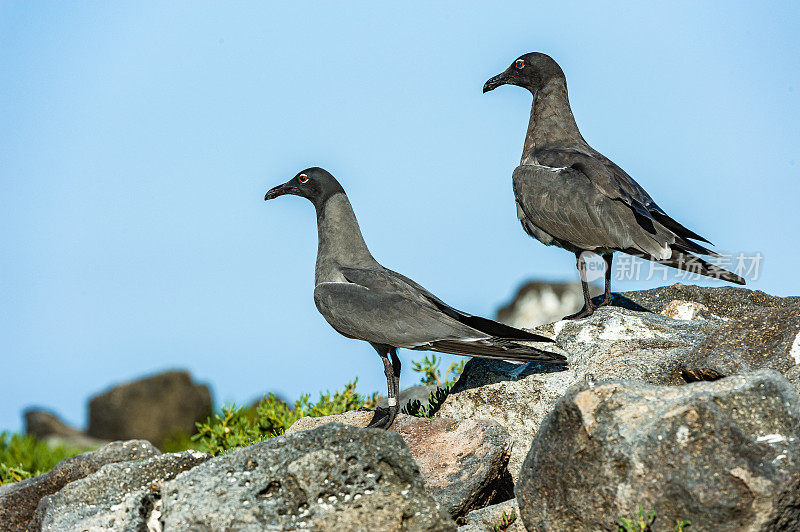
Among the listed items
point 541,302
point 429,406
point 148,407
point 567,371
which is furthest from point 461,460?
point 148,407

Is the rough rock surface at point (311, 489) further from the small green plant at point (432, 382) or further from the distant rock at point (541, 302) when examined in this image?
the distant rock at point (541, 302)

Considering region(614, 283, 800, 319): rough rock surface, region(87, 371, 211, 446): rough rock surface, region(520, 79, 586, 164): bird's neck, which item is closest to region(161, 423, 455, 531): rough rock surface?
region(614, 283, 800, 319): rough rock surface

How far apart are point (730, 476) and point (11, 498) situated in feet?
19.4

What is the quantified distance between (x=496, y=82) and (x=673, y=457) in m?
7.23

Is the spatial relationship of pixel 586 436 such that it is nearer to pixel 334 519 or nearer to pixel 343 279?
pixel 334 519

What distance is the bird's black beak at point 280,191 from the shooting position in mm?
9375

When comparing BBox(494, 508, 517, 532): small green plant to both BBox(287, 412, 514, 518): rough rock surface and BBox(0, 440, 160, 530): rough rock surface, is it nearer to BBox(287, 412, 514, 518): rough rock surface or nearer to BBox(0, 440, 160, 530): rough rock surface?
BBox(287, 412, 514, 518): rough rock surface

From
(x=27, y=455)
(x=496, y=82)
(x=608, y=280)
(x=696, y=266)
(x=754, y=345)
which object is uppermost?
(x=496, y=82)

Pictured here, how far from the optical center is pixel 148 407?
23.5 metres

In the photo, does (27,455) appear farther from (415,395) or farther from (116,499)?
(116,499)

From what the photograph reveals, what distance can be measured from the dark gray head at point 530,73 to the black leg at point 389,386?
4564mm

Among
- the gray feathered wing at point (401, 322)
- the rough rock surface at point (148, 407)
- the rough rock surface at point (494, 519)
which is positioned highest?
the gray feathered wing at point (401, 322)

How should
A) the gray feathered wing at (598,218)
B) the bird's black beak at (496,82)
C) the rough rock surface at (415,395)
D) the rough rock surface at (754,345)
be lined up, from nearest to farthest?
the rough rock surface at (754,345) < the gray feathered wing at (598,218) < the rough rock surface at (415,395) < the bird's black beak at (496,82)

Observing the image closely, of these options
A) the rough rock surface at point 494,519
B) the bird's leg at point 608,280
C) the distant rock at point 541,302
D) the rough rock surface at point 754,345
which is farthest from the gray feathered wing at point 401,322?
the distant rock at point 541,302
